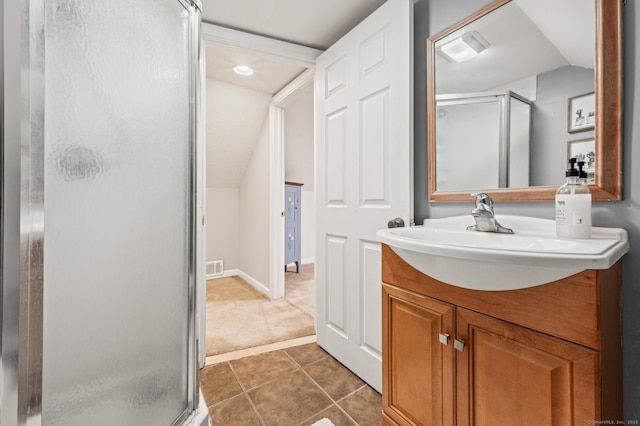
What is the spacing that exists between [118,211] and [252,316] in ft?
6.26

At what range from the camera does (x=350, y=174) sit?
1.66 metres

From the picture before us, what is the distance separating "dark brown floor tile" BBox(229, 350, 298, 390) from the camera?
5.18 ft

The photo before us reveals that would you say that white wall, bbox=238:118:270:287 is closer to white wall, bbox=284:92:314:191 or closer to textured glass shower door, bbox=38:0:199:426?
white wall, bbox=284:92:314:191

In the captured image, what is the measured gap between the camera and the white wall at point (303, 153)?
3217 millimetres

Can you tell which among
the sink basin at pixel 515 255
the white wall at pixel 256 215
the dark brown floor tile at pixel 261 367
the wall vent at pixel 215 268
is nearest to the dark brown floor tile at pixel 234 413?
the dark brown floor tile at pixel 261 367

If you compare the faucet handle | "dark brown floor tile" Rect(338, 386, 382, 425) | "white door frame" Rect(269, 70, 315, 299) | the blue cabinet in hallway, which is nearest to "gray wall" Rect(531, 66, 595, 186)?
the faucet handle

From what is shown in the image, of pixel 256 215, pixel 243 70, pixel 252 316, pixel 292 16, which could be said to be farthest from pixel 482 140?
pixel 256 215

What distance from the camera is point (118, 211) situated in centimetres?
81

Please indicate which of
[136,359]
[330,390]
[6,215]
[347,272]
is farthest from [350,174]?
[6,215]

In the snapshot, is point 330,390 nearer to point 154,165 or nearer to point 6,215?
point 154,165

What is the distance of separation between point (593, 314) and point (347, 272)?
46.2 inches

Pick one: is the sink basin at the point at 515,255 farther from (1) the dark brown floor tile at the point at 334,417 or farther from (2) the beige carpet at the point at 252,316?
(2) the beige carpet at the point at 252,316

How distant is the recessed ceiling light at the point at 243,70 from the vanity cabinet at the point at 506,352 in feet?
6.61

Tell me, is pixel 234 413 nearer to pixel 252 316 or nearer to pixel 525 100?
pixel 252 316
